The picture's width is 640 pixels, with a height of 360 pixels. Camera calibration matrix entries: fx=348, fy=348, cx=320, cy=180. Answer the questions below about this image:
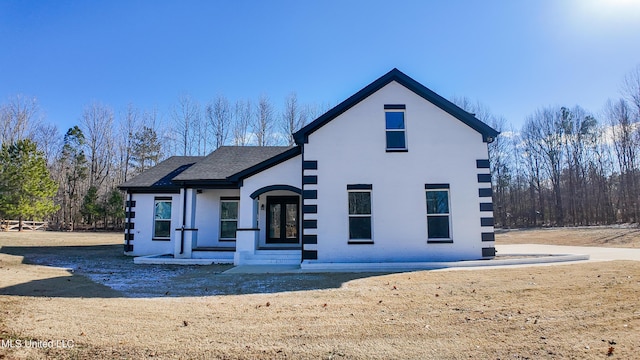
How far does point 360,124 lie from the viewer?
12367 mm

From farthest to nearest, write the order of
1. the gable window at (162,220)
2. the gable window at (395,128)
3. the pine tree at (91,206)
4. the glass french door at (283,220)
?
the pine tree at (91,206) < the gable window at (162,220) < the glass french door at (283,220) < the gable window at (395,128)

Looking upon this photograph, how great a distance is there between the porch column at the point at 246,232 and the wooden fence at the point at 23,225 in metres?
31.4

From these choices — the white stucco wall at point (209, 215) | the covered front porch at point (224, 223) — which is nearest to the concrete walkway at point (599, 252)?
the covered front porch at point (224, 223)

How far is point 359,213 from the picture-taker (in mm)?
12031

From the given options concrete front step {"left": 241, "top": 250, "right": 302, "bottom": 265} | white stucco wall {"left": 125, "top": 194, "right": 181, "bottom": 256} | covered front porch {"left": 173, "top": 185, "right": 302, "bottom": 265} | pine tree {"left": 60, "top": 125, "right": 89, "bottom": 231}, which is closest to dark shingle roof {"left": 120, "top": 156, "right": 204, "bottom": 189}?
white stucco wall {"left": 125, "top": 194, "right": 181, "bottom": 256}

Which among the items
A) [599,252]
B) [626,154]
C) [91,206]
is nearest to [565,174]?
[626,154]

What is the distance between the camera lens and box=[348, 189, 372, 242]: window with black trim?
1195cm

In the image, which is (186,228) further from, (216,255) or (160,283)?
(160,283)

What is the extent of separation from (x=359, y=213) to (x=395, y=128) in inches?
130

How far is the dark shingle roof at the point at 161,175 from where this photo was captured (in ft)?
53.0

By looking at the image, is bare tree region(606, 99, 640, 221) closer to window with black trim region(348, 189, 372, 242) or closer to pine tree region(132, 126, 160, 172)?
window with black trim region(348, 189, 372, 242)

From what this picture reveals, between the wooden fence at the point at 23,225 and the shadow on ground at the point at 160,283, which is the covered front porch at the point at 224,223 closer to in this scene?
the shadow on ground at the point at 160,283

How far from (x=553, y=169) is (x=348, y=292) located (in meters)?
43.0

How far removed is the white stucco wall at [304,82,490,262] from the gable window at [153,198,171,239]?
320 inches
